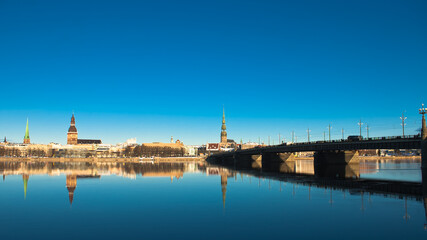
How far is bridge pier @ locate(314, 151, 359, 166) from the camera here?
376ft

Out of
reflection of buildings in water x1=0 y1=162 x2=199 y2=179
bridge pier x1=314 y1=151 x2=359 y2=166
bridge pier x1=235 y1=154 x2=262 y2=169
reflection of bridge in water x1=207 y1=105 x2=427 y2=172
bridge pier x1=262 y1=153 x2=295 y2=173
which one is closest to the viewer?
reflection of bridge in water x1=207 y1=105 x2=427 y2=172

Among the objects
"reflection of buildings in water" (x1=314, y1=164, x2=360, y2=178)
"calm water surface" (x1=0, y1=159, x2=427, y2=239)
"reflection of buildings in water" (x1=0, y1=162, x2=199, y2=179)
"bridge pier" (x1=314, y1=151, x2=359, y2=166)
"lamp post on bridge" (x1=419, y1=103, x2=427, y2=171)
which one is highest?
"lamp post on bridge" (x1=419, y1=103, x2=427, y2=171)

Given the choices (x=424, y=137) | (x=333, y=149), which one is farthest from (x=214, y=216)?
(x=333, y=149)

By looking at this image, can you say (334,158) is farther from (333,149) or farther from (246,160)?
(246,160)

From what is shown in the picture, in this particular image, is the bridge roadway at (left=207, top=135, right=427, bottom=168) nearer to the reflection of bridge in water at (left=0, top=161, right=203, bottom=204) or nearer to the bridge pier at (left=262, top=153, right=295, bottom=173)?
the bridge pier at (left=262, top=153, right=295, bottom=173)

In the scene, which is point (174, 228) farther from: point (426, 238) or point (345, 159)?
point (345, 159)

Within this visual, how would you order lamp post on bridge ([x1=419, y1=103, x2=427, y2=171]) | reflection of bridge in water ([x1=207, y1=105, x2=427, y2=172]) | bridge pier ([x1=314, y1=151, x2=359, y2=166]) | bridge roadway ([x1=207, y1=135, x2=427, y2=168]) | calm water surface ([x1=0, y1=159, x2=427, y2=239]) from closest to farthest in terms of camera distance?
1. calm water surface ([x1=0, y1=159, x2=427, y2=239])
2. lamp post on bridge ([x1=419, y1=103, x2=427, y2=171])
3. reflection of bridge in water ([x1=207, y1=105, x2=427, y2=172])
4. bridge roadway ([x1=207, y1=135, x2=427, y2=168])
5. bridge pier ([x1=314, y1=151, x2=359, y2=166])

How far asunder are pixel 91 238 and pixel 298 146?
89.6 metres

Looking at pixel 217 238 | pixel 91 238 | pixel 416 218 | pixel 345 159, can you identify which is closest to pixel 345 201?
pixel 416 218

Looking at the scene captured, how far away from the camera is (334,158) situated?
385 feet

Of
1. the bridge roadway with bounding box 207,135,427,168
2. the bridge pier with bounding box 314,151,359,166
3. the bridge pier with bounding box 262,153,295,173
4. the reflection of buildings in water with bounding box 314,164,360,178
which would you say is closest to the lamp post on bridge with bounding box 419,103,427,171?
the bridge roadway with bounding box 207,135,427,168

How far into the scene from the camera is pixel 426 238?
24297 mm

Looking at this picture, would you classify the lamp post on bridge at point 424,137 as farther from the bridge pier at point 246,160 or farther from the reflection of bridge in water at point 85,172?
the bridge pier at point 246,160

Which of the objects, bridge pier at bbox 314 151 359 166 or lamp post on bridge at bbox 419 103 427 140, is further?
bridge pier at bbox 314 151 359 166
